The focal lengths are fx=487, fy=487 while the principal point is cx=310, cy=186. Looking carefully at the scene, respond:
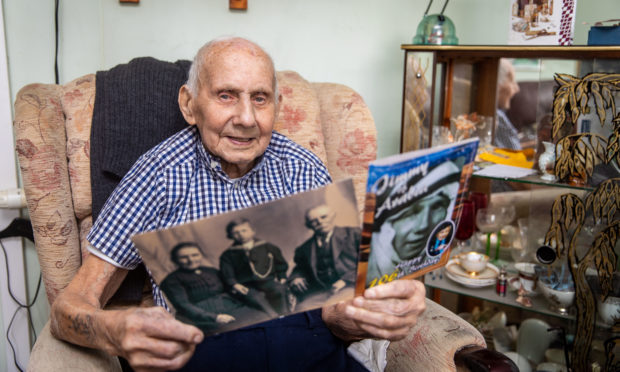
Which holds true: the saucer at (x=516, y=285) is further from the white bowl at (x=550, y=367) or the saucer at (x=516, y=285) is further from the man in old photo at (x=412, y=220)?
the man in old photo at (x=412, y=220)

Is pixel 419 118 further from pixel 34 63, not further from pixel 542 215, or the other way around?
pixel 34 63

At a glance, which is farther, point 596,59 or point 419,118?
point 419,118

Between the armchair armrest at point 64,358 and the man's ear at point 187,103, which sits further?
the man's ear at point 187,103

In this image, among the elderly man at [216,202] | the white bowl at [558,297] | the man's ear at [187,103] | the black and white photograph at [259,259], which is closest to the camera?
the black and white photograph at [259,259]

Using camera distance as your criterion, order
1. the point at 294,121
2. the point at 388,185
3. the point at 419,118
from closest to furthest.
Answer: the point at 388,185, the point at 294,121, the point at 419,118

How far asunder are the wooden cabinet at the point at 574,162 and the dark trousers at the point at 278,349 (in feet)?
2.60

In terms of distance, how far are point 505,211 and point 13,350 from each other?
184cm

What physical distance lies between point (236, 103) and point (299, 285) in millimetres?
477

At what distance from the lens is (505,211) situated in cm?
188

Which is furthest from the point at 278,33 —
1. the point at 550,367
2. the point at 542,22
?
the point at 550,367

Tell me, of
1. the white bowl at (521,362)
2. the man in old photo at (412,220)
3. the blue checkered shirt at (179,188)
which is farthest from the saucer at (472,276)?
the man in old photo at (412,220)

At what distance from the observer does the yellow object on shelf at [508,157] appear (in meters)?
1.79

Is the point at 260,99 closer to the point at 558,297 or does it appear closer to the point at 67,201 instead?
the point at 67,201

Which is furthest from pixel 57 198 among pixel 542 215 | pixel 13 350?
pixel 542 215
